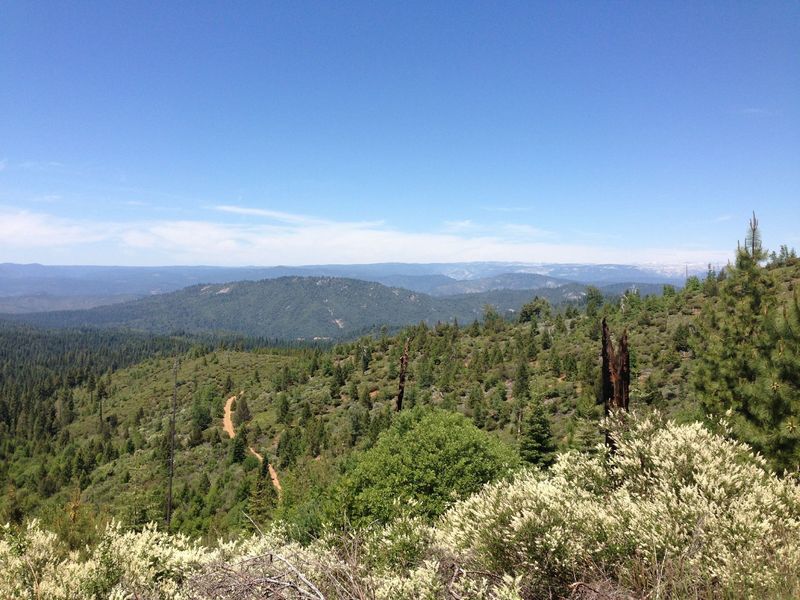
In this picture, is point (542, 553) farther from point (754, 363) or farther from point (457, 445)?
point (754, 363)

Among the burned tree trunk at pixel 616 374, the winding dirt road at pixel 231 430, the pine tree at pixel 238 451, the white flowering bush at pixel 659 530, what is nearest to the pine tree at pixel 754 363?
the burned tree trunk at pixel 616 374

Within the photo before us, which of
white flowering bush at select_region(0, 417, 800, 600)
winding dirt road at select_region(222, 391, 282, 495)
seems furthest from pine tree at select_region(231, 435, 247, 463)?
white flowering bush at select_region(0, 417, 800, 600)

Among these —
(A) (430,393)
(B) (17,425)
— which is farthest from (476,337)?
(B) (17,425)

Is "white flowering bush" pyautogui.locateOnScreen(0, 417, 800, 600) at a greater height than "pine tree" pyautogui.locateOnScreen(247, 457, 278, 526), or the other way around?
"white flowering bush" pyautogui.locateOnScreen(0, 417, 800, 600)

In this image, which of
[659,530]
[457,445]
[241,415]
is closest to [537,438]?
[457,445]

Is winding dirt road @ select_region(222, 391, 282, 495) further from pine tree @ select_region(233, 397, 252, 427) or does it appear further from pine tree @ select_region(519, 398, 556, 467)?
pine tree @ select_region(519, 398, 556, 467)

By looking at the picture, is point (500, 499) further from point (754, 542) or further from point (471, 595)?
point (754, 542)

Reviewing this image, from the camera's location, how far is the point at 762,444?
1459 cm

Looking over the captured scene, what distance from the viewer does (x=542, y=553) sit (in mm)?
7707

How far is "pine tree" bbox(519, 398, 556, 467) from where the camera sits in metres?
33.7

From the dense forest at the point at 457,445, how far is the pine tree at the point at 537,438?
0.15 m

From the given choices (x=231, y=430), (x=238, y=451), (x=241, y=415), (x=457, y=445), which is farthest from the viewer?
(x=231, y=430)

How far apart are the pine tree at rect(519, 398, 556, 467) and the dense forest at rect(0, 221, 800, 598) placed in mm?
148

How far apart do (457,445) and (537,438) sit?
17204 millimetres
